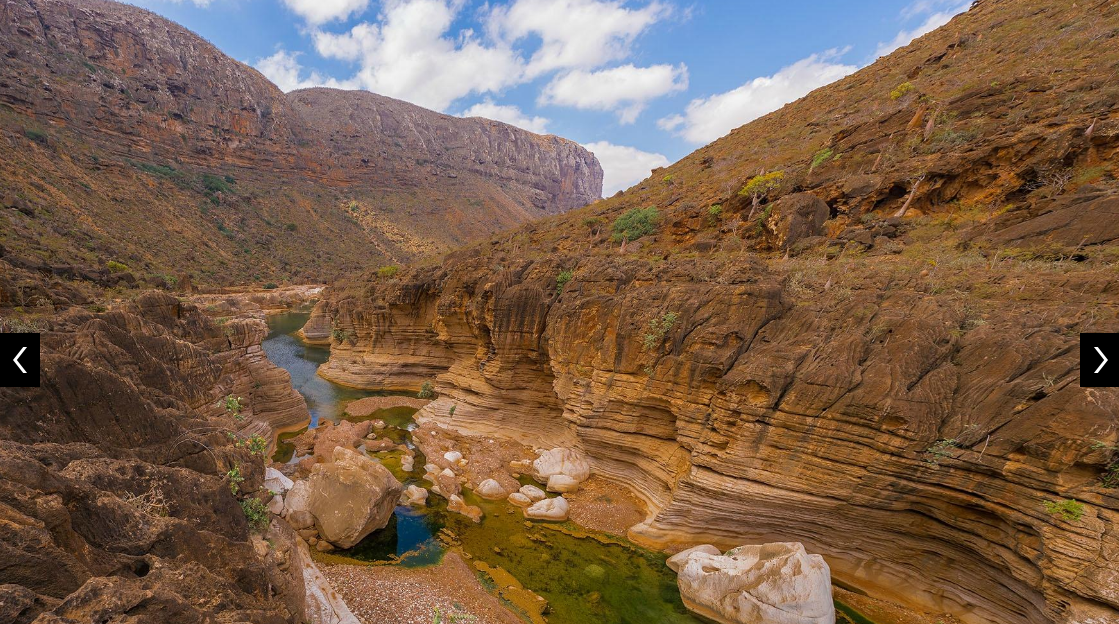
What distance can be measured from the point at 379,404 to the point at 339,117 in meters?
135

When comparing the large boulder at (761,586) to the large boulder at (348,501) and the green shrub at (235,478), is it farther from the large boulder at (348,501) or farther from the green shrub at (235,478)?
the green shrub at (235,478)

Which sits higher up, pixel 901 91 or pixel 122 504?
pixel 901 91

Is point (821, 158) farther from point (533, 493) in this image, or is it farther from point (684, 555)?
point (533, 493)

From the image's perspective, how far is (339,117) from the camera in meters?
123

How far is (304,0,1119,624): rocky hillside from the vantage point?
754cm

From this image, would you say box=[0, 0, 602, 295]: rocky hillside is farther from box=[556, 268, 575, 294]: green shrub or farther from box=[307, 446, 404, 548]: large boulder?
box=[556, 268, 575, 294]: green shrub

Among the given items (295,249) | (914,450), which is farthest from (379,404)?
(295,249)


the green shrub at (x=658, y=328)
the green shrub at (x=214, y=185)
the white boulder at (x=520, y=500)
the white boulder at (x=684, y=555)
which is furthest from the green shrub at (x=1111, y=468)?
the green shrub at (x=214, y=185)

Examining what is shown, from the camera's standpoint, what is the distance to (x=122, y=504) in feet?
A: 14.3

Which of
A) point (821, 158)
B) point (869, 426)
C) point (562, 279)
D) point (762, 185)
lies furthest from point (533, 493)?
point (821, 158)

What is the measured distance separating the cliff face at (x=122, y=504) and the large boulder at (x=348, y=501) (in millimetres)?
3507

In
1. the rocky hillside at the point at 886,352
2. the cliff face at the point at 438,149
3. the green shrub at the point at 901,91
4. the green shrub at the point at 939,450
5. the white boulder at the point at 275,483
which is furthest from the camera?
the cliff face at the point at 438,149

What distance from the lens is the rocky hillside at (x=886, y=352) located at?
7.54 meters

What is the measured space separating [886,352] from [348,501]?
14595 millimetres
